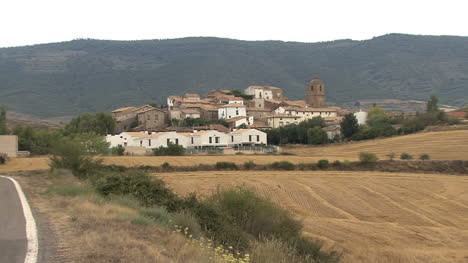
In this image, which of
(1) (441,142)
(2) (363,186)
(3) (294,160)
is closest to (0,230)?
(2) (363,186)

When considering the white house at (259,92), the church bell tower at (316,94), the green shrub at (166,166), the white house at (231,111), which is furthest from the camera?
the white house at (259,92)

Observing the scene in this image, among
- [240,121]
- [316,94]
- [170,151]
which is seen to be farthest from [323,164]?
[316,94]

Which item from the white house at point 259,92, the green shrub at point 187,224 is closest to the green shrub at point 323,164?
the green shrub at point 187,224

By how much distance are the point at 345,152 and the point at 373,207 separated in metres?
37.0

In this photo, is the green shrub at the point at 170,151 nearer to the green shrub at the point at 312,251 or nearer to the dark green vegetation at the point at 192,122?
the dark green vegetation at the point at 192,122

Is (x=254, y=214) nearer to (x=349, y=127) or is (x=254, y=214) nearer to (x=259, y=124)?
(x=349, y=127)

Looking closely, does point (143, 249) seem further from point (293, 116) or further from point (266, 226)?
point (293, 116)

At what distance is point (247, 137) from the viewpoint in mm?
77750

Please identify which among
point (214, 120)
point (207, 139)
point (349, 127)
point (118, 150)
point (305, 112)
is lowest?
point (118, 150)

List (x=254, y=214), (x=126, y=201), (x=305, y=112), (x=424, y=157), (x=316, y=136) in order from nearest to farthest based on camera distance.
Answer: (x=126, y=201) < (x=254, y=214) < (x=424, y=157) < (x=316, y=136) < (x=305, y=112)

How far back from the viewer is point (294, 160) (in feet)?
196

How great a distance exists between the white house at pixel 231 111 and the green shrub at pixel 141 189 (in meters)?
75.5

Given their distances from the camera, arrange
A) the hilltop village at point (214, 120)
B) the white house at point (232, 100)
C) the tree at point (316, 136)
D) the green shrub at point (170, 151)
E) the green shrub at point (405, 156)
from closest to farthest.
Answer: the green shrub at point (405, 156) → the green shrub at point (170, 151) → the hilltop village at point (214, 120) → the tree at point (316, 136) → the white house at point (232, 100)

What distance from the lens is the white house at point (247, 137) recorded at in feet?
254
